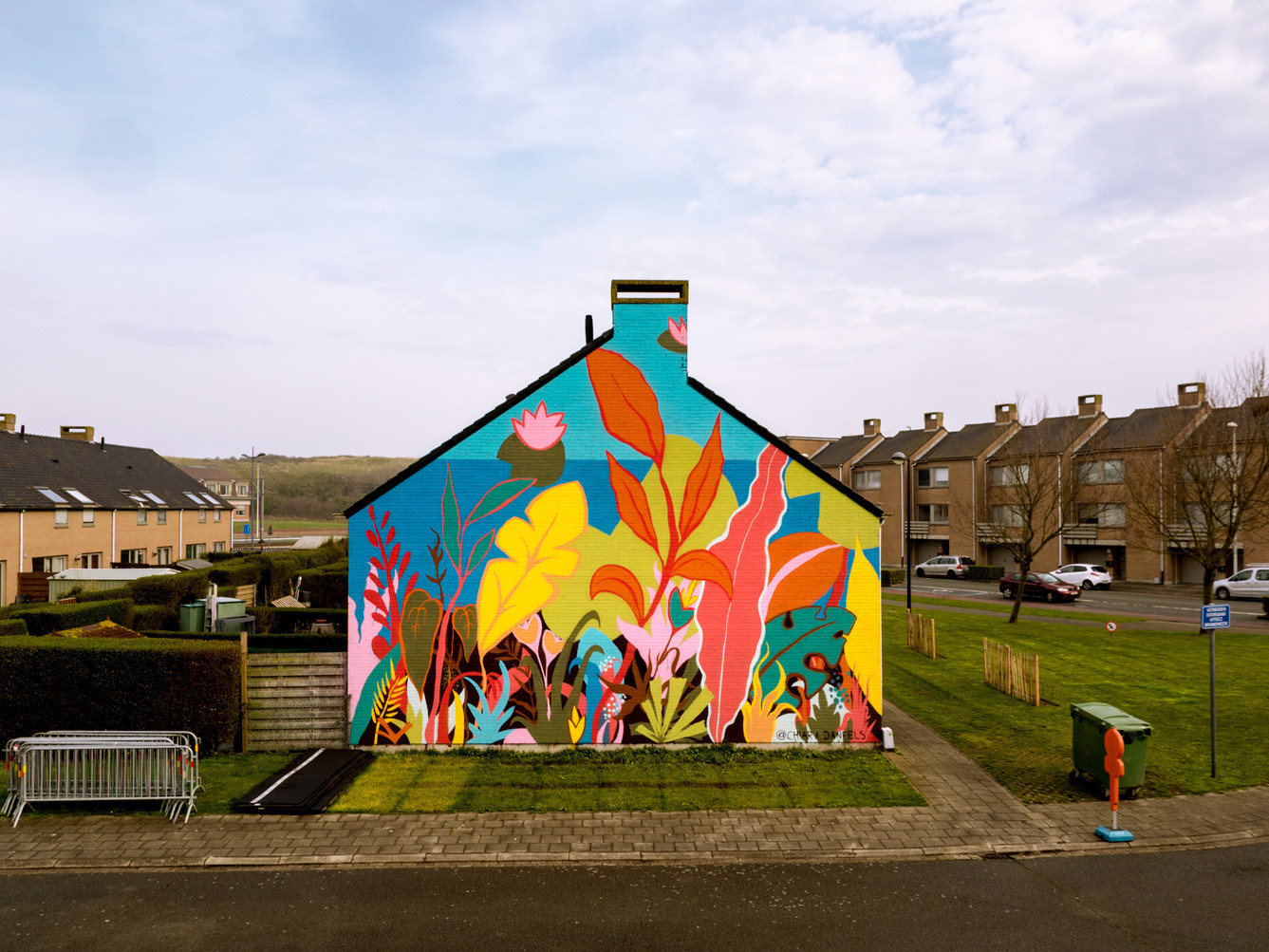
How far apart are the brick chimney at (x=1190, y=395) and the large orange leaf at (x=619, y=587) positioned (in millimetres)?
46793

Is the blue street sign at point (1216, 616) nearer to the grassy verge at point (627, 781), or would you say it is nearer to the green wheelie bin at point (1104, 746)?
the green wheelie bin at point (1104, 746)

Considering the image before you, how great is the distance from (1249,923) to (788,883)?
449 centimetres

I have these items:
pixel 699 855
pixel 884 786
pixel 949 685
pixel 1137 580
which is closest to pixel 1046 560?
pixel 1137 580

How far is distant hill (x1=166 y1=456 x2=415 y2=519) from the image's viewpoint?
368ft

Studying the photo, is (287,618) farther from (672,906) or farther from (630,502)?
(672,906)

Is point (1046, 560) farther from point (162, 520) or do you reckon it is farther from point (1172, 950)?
point (162, 520)

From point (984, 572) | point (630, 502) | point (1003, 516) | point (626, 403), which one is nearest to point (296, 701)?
point (630, 502)

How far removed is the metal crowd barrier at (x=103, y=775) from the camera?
10.2 metres

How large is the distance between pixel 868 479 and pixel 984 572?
14.7 m

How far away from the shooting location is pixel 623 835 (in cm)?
967

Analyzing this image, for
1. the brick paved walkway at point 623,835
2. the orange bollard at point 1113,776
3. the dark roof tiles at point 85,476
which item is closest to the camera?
the brick paved walkway at point 623,835

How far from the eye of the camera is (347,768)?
11.7 meters

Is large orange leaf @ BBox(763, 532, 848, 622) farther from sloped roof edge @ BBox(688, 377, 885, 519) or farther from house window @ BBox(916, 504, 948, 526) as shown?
house window @ BBox(916, 504, 948, 526)

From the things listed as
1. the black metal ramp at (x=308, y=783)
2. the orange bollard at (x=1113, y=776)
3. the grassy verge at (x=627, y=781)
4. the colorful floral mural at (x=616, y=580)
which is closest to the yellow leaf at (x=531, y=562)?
the colorful floral mural at (x=616, y=580)
